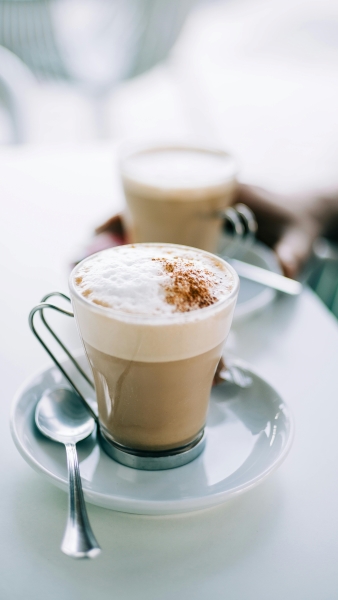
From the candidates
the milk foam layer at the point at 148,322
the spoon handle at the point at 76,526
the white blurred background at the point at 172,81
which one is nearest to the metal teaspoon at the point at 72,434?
the spoon handle at the point at 76,526

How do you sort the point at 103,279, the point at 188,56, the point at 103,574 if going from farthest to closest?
1. the point at 188,56
2. the point at 103,279
3. the point at 103,574

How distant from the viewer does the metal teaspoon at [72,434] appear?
1.57 feet

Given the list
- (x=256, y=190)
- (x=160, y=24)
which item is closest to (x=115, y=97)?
(x=160, y=24)

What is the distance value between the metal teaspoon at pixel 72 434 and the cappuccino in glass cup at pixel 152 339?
33mm

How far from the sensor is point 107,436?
0.65m

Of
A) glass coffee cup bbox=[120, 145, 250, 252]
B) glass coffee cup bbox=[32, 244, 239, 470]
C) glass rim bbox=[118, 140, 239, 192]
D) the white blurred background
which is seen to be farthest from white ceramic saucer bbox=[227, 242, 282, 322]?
the white blurred background

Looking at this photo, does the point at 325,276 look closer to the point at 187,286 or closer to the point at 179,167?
the point at 179,167

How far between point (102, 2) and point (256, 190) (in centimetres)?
284

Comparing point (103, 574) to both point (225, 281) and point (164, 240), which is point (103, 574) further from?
point (164, 240)

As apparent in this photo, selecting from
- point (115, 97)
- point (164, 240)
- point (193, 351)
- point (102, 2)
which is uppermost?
point (102, 2)

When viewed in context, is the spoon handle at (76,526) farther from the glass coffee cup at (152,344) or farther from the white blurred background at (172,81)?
the white blurred background at (172,81)

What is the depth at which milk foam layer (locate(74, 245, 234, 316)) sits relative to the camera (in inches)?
22.9

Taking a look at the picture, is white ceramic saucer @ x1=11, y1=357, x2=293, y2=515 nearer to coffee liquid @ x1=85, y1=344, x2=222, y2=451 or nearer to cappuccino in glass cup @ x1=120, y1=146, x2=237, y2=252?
coffee liquid @ x1=85, y1=344, x2=222, y2=451

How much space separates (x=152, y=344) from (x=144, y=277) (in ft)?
0.27
